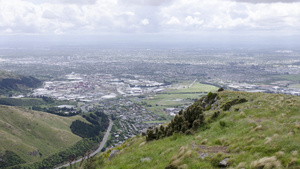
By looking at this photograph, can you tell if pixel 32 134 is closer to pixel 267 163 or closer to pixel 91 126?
pixel 91 126

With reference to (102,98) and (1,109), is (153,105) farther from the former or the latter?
(1,109)

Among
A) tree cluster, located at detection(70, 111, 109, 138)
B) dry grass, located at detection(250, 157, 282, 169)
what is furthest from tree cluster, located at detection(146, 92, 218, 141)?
tree cluster, located at detection(70, 111, 109, 138)

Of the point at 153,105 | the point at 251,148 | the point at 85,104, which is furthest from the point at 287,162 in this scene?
the point at 85,104

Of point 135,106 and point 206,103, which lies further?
point 135,106

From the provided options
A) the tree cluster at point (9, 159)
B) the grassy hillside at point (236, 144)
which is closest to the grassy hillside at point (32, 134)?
the tree cluster at point (9, 159)

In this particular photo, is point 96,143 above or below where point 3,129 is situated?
below

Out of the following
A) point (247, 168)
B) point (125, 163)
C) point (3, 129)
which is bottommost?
point (3, 129)

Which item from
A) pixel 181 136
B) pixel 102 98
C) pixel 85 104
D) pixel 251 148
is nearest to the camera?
pixel 251 148
